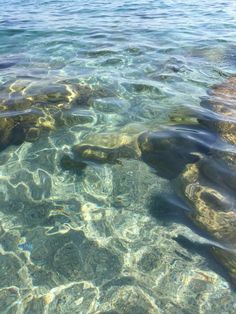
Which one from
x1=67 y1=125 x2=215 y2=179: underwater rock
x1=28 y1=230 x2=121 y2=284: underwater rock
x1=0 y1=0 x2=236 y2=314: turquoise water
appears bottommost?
x1=28 y1=230 x2=121 y2=284: underwater rock

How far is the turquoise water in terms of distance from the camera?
336 centimetres

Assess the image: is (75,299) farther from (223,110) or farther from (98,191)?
(223,110)

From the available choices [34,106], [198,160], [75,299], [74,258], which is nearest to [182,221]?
[198,160]

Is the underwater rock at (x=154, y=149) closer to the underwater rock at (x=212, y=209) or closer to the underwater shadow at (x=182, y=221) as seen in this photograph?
the underwater rock at (x=212, y=209)

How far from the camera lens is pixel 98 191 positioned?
4.59m

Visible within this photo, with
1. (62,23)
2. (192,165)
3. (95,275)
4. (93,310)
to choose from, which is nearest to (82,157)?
(192,165)

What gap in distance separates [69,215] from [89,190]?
1.67ft

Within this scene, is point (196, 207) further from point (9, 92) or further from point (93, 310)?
point (9, 92)

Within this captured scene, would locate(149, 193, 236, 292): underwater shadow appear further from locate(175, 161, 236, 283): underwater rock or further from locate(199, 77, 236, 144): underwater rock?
locate(199, 77, 236, 144): underwater rock

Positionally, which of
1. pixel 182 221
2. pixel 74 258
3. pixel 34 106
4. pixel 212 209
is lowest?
pixel 74 258

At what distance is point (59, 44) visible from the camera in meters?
10.9

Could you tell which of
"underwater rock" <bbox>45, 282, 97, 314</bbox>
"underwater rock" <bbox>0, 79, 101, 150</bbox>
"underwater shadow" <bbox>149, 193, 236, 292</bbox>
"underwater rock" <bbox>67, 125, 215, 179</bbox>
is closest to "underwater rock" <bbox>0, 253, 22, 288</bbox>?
"underwater rock" <bbox>45, 282, 97, 314</bbox>

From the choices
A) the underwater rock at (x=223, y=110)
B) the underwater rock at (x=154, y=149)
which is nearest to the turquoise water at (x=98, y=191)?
the underwater rock at (x=154, y=149)

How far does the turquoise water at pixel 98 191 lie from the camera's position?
3361mm
